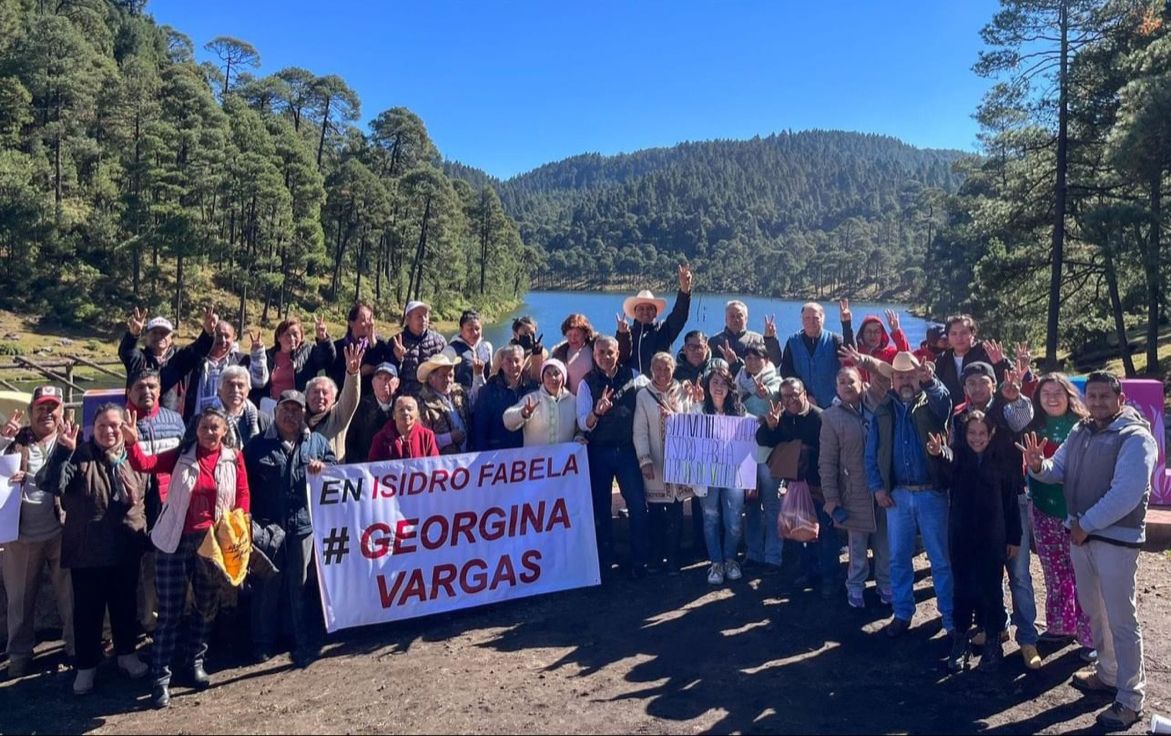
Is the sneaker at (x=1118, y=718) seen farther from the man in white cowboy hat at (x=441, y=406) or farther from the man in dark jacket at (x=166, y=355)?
Result: the man in dark jacket at (x=166, y=355)

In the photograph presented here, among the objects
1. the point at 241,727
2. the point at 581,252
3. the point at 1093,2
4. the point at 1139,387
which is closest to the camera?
the point at 241,727

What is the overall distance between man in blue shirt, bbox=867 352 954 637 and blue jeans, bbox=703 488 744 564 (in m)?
1.31

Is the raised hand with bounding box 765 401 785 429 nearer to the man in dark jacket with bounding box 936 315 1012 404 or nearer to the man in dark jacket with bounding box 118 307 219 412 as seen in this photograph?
the man in dark jacket with bounding box 936 315 1012 404

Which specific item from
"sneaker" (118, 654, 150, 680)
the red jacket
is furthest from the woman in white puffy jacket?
"sneaker" (118, 654, 150, 680)

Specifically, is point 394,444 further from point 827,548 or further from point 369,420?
point 827,548

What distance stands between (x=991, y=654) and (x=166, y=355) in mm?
7205

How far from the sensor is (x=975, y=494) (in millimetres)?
5133

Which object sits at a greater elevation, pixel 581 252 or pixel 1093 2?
pixel 581 252

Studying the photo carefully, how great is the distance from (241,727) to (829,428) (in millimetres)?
4714

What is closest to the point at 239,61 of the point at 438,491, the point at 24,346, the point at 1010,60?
the point at 24,346

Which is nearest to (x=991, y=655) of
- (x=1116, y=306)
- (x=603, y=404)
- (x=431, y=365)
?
(x=603, y=404)

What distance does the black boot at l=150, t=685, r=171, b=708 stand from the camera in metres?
4.88

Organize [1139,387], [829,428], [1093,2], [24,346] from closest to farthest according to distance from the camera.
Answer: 1. [829,428]
2. [1139,387]
3. [1093,2]
4. [24,346]

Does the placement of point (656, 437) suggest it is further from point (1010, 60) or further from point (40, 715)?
point (1010, 60)
